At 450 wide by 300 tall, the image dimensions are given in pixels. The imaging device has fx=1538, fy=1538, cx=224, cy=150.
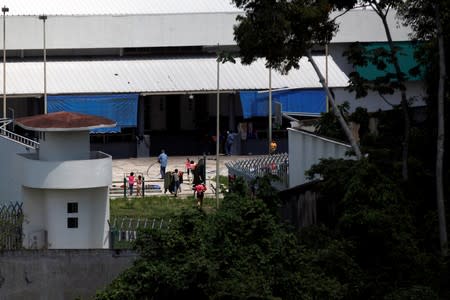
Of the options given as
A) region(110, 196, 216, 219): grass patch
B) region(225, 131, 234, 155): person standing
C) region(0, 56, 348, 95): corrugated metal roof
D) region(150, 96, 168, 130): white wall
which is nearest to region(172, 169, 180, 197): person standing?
region(110, 196, 216, 219): grass patch

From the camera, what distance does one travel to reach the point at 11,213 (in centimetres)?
3797

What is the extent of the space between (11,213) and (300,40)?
11.2 m

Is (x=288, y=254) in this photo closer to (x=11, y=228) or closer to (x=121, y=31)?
(x=11, y=228)

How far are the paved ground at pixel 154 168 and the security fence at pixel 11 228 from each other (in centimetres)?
1838

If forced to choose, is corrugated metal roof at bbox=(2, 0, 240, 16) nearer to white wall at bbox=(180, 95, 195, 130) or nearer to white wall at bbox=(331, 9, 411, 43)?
white wall at bbox=(180, 95, 195, 130)

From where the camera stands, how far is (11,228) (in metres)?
36.0

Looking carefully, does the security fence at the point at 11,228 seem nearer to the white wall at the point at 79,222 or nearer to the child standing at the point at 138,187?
the white wall at the point at 79,222

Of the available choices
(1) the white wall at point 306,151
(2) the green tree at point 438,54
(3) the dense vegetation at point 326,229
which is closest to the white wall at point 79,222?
(1) the white wall at point 306,151

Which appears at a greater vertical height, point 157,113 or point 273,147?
point 157,113

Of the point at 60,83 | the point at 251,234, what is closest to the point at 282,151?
the point at 60,83

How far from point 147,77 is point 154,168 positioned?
7572 mm

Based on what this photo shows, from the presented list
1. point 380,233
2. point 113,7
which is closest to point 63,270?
point 380,233

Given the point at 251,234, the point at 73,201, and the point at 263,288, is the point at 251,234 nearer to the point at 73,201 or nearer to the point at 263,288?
the point at 263,288

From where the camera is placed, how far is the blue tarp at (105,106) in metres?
68.0
